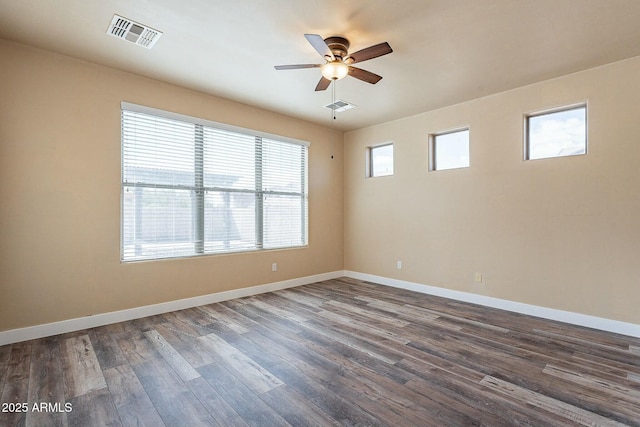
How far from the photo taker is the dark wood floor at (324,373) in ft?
6.29

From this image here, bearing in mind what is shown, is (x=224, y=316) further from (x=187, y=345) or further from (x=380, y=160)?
(x=380, y=160)

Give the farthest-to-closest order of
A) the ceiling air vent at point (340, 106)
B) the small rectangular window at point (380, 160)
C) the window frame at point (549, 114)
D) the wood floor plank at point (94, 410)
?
1. the small rectangular window at point (380, 160)
2. the ceiling air vent at point (340, 106)
3. the window frame at point (549, 114)
4. the wood floor plank at point (94, 410)

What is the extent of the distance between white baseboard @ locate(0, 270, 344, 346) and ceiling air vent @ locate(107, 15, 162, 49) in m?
2.89

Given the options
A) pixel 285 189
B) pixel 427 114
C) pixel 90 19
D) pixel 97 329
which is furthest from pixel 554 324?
pixel 90 19

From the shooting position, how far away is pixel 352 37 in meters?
2.85

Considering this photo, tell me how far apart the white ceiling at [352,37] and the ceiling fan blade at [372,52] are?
0.25 meters

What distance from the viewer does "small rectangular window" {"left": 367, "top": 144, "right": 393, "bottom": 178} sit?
5555mm

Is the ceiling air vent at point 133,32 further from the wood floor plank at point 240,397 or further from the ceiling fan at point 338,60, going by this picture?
the wood floor plank at point 240,397

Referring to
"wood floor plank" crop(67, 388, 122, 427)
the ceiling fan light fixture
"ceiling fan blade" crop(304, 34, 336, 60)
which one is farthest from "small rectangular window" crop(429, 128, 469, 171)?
"wood floor plank" crop(67, 388, 122, 427)

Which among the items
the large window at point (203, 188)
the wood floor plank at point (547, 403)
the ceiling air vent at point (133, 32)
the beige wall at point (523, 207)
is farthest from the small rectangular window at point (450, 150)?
the ceiling air vent at point (133, 32)

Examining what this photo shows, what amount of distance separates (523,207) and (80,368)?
4.93 m

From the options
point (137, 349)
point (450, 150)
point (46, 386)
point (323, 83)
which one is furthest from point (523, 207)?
point (46, 386)

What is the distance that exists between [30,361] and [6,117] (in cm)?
228

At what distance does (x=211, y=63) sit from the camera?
337 centimetres
